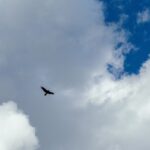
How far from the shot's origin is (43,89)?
15900 cm
